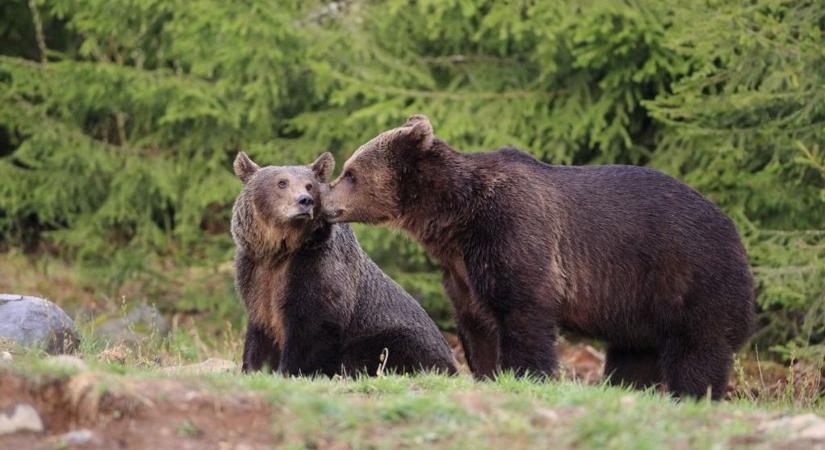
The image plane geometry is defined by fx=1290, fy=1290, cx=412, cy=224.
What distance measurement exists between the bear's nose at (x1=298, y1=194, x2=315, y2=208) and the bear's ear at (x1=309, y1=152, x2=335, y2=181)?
2.15 feet

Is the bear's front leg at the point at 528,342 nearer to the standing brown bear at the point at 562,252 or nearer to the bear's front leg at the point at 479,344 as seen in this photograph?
the standing brown bear at the point at 562,252

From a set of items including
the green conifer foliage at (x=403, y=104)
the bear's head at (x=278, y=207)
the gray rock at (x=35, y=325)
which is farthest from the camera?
the green conifer foliage at (x=403, y=104)

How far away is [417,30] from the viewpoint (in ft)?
48.2

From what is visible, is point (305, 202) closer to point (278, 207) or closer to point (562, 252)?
point (278, 207)

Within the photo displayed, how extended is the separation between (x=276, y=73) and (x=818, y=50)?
6.54 metres

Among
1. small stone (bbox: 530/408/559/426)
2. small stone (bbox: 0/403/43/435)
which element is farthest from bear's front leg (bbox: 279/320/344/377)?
small stone (bbox: 530/408/559/426)

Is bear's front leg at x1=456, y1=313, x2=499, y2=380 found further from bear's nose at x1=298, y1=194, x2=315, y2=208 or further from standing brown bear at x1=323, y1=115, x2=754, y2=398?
bear's nose at x1=298, y1=194, x2=315, y2=208

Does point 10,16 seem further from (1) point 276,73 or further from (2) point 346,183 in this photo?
(2) point 346,183

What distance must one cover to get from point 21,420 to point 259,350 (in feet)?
10.1

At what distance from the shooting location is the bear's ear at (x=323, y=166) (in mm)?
9055

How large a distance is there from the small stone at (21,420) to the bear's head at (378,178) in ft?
10.0

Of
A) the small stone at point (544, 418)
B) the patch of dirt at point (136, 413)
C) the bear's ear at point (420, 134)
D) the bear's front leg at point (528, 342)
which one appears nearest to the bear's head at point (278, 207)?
the bear's ear at point (420, 134)

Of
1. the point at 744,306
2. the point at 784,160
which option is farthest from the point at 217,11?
the point at 744,306

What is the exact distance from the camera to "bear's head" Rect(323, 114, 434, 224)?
829 cm
